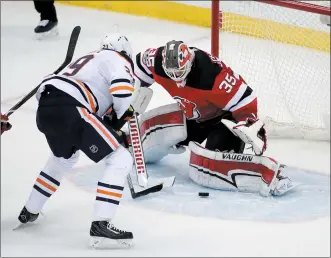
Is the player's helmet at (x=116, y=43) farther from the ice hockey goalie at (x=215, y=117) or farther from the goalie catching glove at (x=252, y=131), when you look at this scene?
the goalie catching glove at (x=252, y=131)

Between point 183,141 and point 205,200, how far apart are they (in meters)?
0.40

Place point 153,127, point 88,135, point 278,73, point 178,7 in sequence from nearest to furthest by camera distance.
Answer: point 88,135
point 153,127
point 278,73
point 178,7

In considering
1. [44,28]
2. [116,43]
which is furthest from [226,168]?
[44,28]

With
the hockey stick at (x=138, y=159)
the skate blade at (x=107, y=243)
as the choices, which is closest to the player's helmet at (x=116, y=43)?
the hockey stick at (x=138, y=159)

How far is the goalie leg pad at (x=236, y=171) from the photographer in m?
3.81

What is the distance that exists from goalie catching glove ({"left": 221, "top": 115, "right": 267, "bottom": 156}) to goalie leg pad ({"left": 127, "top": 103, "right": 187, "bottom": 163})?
0.78 feet

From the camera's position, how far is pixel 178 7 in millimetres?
6809

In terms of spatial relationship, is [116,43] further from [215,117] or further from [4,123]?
[215,117]

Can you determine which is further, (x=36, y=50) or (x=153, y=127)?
(x=36, y=50)

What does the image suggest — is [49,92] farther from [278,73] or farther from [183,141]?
[278,73]

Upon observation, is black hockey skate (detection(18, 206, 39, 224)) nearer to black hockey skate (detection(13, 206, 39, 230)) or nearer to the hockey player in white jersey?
black hockey skate (detection(13, 206, 39, 230))

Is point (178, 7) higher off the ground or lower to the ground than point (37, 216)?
lower

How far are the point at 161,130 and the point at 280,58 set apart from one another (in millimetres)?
827

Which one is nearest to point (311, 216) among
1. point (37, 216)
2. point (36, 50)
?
point (37, 216)
